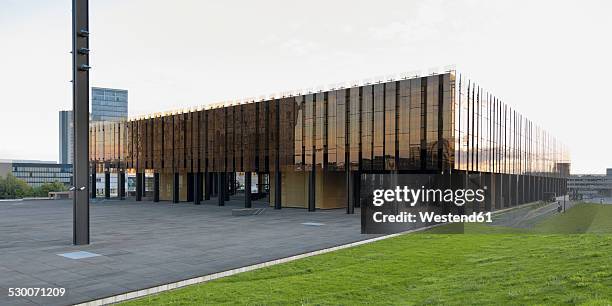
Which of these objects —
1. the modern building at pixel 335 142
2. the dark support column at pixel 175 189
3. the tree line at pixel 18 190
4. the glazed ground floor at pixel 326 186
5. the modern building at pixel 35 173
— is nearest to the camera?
the modern building at pixel 335 142

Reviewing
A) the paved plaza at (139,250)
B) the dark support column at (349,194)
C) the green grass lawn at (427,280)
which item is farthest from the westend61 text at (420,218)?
the green grass lawn at (427,280)

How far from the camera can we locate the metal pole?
76.8 feet

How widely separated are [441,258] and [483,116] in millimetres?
38082

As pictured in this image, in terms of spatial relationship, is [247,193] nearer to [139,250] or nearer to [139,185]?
[139,185]

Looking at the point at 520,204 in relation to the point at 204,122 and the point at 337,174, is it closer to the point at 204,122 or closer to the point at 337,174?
the point at 337,174

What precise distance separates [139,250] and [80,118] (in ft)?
25.4

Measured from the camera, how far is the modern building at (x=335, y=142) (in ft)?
136

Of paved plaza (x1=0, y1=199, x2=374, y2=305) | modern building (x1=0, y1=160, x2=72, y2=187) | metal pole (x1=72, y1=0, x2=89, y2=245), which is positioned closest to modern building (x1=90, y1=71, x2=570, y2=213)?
paved plaza (x1=0, y1=199, x2=374, y2=305)

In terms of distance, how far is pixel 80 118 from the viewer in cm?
2364

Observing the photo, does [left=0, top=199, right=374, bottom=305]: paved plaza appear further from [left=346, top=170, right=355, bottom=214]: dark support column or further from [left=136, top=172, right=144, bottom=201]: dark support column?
[left=136, top=172, right=144, bottom=201]: dark support column

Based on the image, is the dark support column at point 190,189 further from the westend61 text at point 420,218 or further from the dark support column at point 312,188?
the westend61 text at point 420,218

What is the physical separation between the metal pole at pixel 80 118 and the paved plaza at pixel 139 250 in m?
1.30

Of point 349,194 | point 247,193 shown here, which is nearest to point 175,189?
point 247,193

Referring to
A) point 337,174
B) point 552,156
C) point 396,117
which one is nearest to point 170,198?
point 337,174
